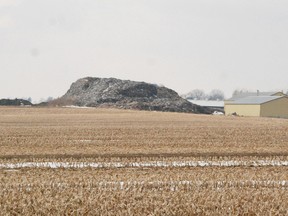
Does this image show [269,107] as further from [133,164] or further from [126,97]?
[133,164]

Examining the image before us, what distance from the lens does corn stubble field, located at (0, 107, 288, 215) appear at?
403 inches

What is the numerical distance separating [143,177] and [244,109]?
8098cm

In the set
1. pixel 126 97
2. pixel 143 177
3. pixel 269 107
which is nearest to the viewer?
pixel 143 177

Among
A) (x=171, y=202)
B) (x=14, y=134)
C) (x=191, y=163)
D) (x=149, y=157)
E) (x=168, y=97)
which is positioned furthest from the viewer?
(x=168, y=97)

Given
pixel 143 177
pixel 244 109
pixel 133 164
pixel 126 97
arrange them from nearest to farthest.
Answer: pixel 143 177 → pixel 133 164 → pixel 244 109 → pixel 126 97

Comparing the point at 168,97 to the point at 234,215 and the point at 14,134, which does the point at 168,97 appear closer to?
the point at 14,134

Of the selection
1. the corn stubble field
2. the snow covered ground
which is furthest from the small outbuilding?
the snow covered ground

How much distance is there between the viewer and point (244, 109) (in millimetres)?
93000

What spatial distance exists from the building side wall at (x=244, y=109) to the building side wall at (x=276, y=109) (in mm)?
1231

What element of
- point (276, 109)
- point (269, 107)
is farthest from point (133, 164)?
point (276, 109)

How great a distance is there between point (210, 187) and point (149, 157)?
8033 mm

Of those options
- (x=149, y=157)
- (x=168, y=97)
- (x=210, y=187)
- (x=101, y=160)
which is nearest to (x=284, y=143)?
(x=149, y=157)

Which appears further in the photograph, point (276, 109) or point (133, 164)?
point (276, 109)

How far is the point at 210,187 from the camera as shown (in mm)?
12383
